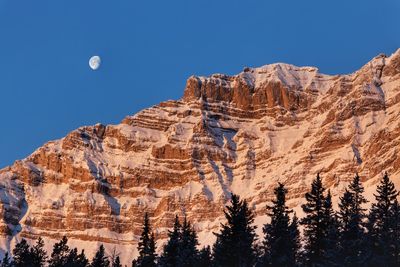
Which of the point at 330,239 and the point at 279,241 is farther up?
the point at 279,241

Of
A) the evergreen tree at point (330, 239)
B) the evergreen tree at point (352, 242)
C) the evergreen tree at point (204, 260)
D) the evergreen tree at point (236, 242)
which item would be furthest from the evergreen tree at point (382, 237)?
the evergreen tree at point (204, 260)

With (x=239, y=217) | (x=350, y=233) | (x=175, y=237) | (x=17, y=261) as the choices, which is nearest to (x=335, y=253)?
(x=350, y=233)

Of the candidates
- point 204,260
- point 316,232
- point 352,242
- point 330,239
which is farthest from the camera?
point 204,260

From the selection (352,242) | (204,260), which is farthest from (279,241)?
(204,260)

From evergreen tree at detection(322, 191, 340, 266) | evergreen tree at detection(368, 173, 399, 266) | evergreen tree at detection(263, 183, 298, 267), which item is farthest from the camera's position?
evergreen tree at detection(263, 183, 298, 267)

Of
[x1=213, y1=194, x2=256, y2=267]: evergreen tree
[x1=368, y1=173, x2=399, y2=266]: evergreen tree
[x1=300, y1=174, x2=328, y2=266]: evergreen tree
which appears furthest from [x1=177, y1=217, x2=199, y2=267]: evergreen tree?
[x1=368, y1=173, x2=399, y2=266]: evergreen tree

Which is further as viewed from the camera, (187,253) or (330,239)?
(187,253)

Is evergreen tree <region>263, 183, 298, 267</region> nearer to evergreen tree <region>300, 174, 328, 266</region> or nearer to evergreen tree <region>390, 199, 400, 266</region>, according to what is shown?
evergreen tree <region>300, 174, 328, 266</region>

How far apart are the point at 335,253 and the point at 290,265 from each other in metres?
5.33

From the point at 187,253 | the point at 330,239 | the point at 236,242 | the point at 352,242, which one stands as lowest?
the point at 352,242

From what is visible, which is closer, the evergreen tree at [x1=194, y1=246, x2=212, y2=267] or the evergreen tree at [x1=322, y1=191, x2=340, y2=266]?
the evergreen tree at [x1=322, y1=191, x2=340, y2=266]

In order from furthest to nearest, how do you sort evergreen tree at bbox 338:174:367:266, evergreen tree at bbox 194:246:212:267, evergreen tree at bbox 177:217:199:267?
evergreen tree at bbox 194:246:212:267 < evergreen tree at bbox 177:217:199:267 < evergreen tree at bbox 338:174:367:266

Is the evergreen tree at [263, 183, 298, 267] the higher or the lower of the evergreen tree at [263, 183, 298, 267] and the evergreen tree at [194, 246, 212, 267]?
the lower

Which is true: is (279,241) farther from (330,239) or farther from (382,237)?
(382,237)
